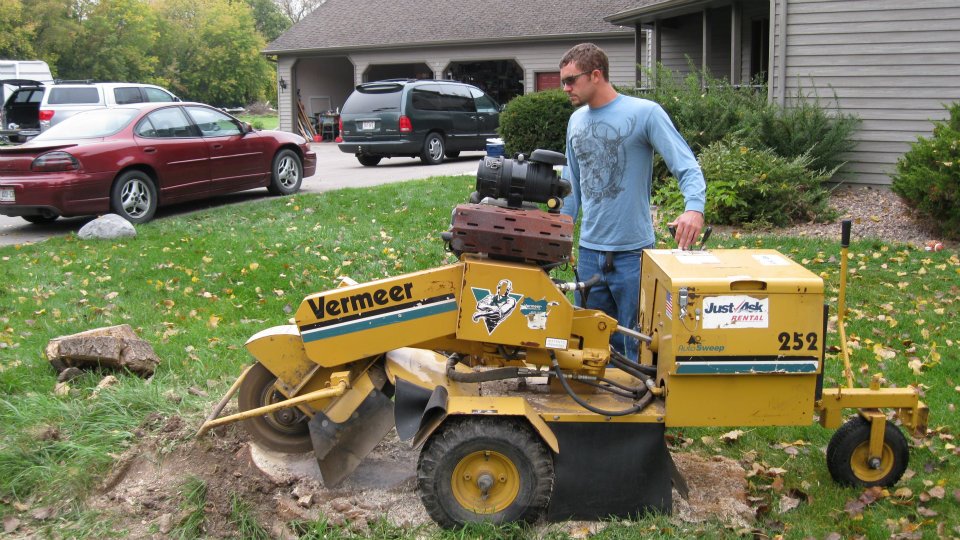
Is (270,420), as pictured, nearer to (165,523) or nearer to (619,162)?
(165,523)

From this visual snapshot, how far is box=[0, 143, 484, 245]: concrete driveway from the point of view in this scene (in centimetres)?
1099

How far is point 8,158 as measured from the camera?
1048 centimetres

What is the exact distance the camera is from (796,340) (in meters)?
3.83

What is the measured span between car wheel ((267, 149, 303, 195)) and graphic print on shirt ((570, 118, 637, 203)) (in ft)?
29.7

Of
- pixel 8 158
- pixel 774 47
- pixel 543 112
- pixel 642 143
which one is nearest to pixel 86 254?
pixel 8 158

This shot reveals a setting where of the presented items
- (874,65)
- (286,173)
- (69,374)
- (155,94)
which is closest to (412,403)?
(69,374)

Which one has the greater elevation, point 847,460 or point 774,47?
point 774,47

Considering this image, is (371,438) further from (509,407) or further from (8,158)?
(8,158)

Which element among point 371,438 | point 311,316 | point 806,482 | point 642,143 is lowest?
point 806,482

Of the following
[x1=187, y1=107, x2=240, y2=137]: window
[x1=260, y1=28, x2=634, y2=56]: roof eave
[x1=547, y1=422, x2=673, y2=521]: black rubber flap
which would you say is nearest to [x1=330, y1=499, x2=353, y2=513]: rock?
[x1=547, y1=422, x2=673, y2=521]: black rubber flap

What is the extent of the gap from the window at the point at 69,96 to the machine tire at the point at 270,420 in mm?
19268

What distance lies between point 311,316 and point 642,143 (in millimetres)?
1820

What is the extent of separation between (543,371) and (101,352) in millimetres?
2970

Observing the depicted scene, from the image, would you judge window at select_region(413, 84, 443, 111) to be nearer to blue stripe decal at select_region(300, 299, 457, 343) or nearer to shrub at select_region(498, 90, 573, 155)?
shrub at select_region(498, 90, 573, 155)
